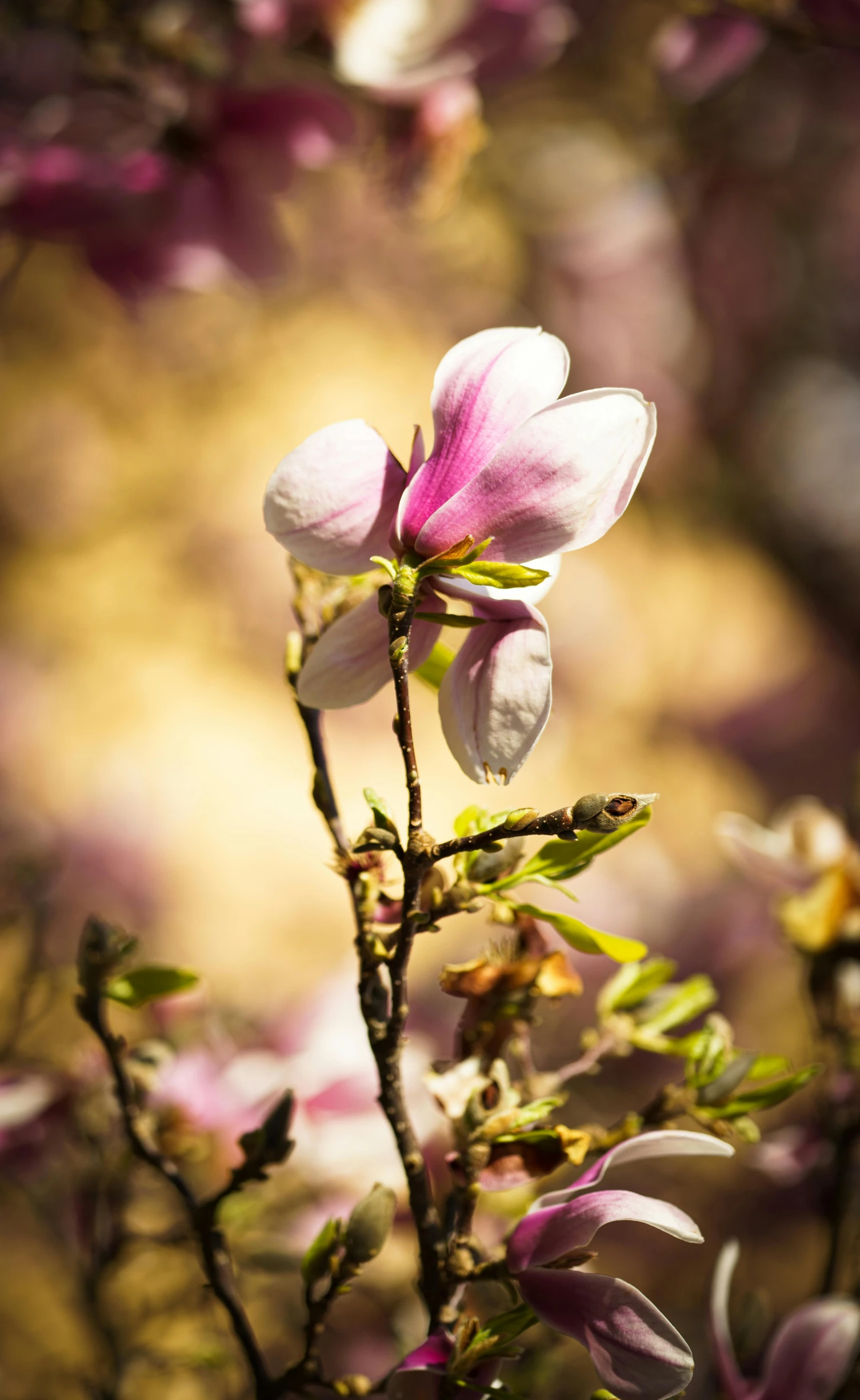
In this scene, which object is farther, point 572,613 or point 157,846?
point 572,613

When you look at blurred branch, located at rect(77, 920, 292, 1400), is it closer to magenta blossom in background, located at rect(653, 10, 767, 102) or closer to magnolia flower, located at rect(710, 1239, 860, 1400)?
magnolia flower, located at rect(710, 1239, 860, 1400)

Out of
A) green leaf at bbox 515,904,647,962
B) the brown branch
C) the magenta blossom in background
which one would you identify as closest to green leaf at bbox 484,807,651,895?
green leaf at bbox 515,904,647,962

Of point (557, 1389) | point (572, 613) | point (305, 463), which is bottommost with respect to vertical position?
point (557, 1389)

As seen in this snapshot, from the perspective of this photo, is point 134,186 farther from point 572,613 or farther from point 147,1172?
point 572,613

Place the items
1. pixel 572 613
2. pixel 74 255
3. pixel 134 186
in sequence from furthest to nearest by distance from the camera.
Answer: pixel 572 613, pixel 74 255, pixel 134 186

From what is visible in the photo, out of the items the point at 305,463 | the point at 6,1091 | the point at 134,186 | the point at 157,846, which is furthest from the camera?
the point at 157,846

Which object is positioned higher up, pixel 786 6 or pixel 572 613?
pixel 786 6

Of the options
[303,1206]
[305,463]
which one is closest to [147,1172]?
[303,1206]

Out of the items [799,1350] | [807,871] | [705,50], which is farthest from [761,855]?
[705,50]
